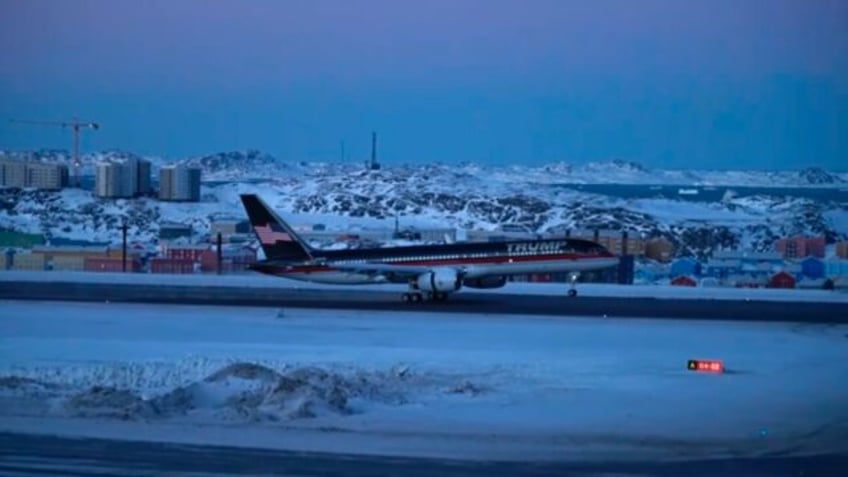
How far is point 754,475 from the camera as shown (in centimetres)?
1188

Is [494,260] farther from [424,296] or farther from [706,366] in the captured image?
[706,366]

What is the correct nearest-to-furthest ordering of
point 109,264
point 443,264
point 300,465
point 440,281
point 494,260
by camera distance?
point 300,465
point 440,281
point 443,264
point 494,260
point 109,264

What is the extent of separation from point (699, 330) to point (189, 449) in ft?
57.9

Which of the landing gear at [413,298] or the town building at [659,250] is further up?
the town building at [659,250]

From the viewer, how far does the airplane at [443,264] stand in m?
40.0

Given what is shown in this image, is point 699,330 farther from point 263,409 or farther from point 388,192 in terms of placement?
point 388,192

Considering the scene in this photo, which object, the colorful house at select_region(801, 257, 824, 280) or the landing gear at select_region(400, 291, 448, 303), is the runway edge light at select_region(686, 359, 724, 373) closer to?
the landing gear at select_region(400, 291, 448, 303)

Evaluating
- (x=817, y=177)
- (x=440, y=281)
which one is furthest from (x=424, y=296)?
(x=817, y=177)

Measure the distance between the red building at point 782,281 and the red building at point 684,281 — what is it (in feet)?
10.1

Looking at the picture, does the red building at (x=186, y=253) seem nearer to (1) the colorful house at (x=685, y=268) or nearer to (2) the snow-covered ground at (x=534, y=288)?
(2) the snow-covered ground at (x=534, y=288)

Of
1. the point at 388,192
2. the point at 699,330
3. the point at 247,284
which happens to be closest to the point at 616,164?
the point at 388,192

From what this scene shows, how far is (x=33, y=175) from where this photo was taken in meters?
110

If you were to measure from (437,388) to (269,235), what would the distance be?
27228mm

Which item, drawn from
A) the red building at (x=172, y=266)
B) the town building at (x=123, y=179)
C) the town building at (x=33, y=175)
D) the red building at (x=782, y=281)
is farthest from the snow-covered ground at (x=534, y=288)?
the town building at (x=33, y=175)
